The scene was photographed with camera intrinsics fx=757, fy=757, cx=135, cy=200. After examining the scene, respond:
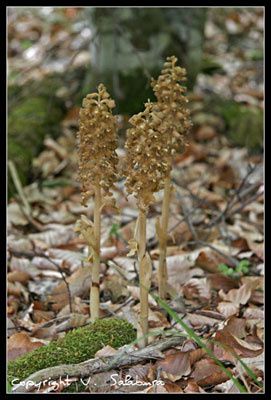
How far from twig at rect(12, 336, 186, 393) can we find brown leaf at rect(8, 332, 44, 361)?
416mm

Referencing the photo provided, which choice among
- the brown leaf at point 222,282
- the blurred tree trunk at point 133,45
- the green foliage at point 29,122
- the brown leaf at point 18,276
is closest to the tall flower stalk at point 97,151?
the brown leaf at point 222,282

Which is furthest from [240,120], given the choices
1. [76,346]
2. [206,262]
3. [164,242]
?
[76,346]

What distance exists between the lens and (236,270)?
3.97 metres

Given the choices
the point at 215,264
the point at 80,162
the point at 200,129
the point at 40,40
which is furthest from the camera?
the point at 40,40

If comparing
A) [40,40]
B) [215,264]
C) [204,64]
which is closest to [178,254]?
[215,264]

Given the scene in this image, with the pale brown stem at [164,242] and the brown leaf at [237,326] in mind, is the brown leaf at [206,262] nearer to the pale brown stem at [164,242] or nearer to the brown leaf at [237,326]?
the pale brown stem at [164,242]

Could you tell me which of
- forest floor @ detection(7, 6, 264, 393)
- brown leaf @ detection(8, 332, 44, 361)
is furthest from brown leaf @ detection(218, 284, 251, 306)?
brown leaf @ detection(8, 332, 44, 361)

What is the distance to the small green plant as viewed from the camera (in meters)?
3.90

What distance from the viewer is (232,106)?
7234mm

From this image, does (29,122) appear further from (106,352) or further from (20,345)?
(106,352)

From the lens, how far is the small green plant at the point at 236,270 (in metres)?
3.90

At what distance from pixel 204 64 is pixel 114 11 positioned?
6.53 ft

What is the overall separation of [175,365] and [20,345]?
72 centimetres
